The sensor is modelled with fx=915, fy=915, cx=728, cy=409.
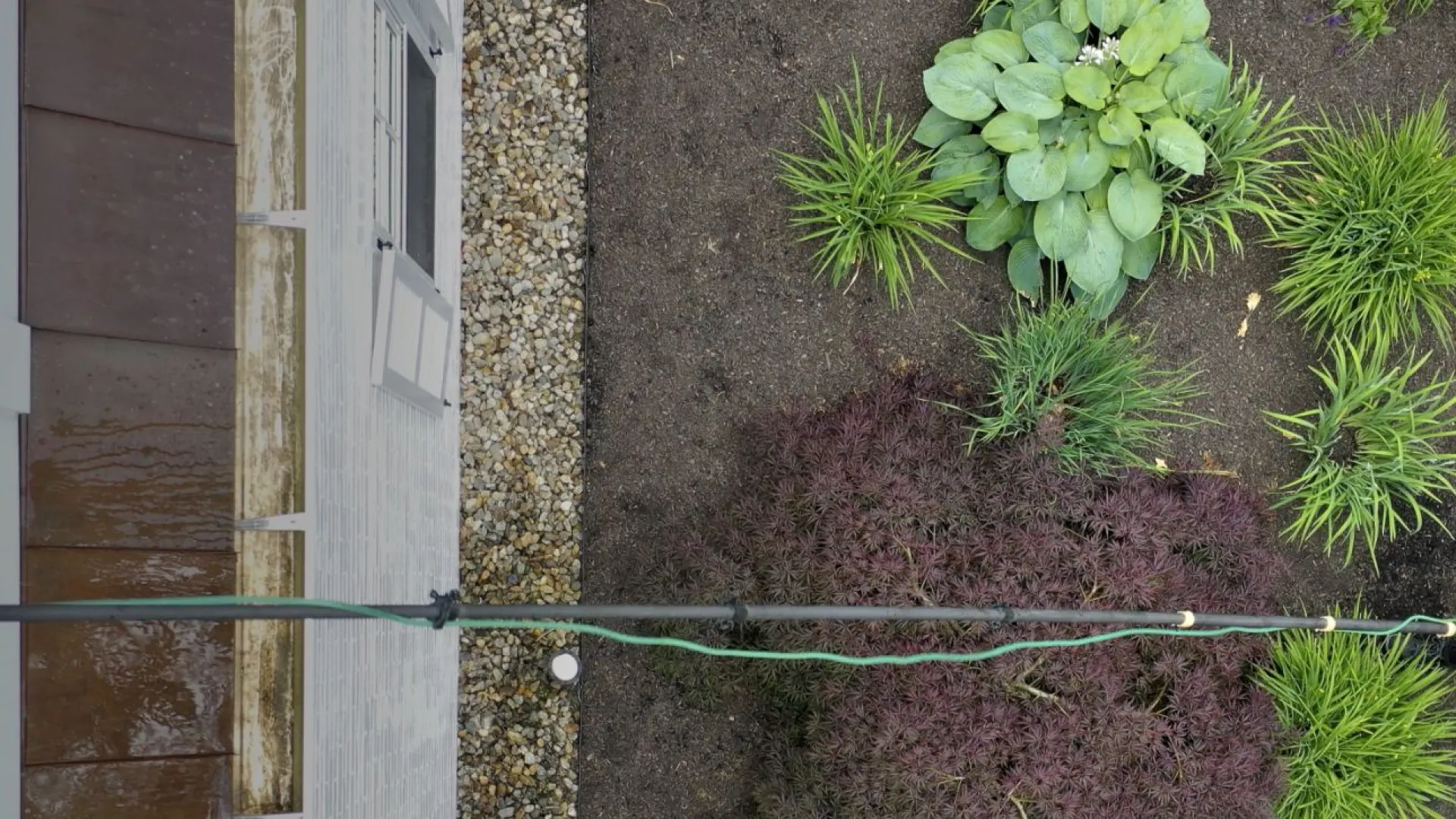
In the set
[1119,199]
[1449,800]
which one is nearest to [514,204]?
[1119,199]

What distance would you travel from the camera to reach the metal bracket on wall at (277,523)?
6.03 ft

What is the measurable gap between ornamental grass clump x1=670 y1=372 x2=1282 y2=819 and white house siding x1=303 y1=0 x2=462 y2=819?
2.92ft

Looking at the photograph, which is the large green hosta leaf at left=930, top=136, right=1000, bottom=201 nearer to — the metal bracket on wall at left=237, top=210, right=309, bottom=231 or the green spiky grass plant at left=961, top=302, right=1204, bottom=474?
the green spiky grass plant at left=961, top=302, right=1204, bottom=474

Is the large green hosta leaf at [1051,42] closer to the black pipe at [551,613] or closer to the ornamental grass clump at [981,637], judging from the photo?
the ornamental grass clump at [981,637]

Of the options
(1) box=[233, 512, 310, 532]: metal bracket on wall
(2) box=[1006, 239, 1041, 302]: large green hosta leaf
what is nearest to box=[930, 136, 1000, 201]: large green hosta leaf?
(2) box=[1006, 239, 1041, 302]: large green hosta leaf

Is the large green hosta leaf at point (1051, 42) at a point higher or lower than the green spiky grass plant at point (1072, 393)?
higher

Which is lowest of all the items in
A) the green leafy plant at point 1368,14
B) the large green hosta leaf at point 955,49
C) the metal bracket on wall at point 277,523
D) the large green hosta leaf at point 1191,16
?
the metal bracket on wall at point 277,523

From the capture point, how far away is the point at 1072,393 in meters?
3.16

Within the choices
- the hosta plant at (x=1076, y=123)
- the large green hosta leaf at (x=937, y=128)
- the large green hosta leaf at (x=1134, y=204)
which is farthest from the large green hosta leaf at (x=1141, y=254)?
the large green hosta leaf at (x=937, y=128)

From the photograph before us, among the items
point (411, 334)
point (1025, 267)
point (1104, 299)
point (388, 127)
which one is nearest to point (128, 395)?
point (411, 334)

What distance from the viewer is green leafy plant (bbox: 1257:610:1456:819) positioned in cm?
320

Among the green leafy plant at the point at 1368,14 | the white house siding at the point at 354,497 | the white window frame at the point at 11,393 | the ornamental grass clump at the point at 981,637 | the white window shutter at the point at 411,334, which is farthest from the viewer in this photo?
the green leafy plant at the point at 1368,14

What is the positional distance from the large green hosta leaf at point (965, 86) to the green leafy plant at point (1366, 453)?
1580 mm

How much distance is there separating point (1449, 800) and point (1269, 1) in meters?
3.12
